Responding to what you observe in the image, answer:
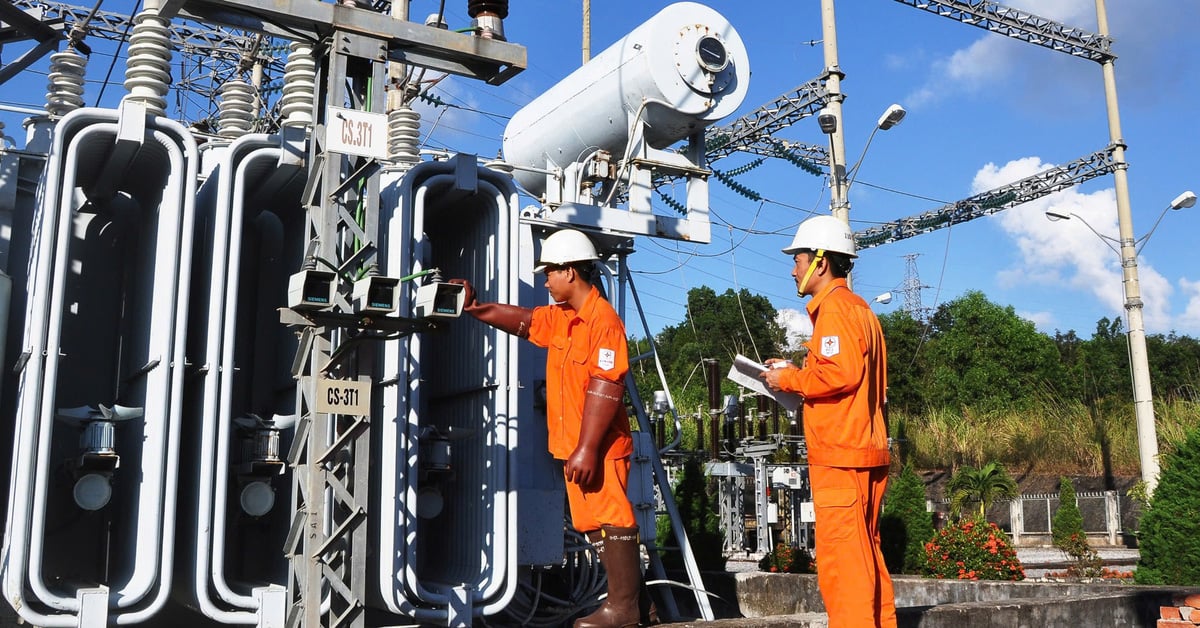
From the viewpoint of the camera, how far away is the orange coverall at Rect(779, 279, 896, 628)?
493 centimetres

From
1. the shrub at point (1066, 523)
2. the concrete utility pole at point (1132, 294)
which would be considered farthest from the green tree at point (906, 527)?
the shrub at point (1066, 523)

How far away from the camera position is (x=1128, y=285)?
2286cm

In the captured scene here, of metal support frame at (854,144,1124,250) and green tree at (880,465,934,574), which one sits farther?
metal support frame at (854,144,1124,250)

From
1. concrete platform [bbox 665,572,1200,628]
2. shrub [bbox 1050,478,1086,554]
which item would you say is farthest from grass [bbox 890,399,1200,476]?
concrete platform [bbox 665,572,1200,628]

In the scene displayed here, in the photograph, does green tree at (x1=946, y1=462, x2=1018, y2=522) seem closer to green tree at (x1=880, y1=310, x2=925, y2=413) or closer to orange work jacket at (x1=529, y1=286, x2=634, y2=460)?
green tree at (x1=880, y1=310, x2=925, y2=413)

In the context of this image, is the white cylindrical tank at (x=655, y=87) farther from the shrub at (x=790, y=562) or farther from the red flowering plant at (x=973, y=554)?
the shrub at (x=790, y=562)

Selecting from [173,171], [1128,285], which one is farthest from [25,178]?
[1128,285]

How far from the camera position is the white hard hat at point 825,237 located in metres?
5.55

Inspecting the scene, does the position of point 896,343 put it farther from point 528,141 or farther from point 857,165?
point 528,141

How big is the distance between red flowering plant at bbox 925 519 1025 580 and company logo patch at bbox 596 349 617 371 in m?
9.57

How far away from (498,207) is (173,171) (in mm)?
2205

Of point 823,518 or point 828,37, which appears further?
point 828,37

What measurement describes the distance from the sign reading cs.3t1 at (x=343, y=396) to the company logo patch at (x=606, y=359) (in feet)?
4.37

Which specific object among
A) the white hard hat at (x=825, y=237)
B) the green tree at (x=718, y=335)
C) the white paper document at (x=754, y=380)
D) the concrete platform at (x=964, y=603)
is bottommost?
the concrete platform at (x=964, y=603)
